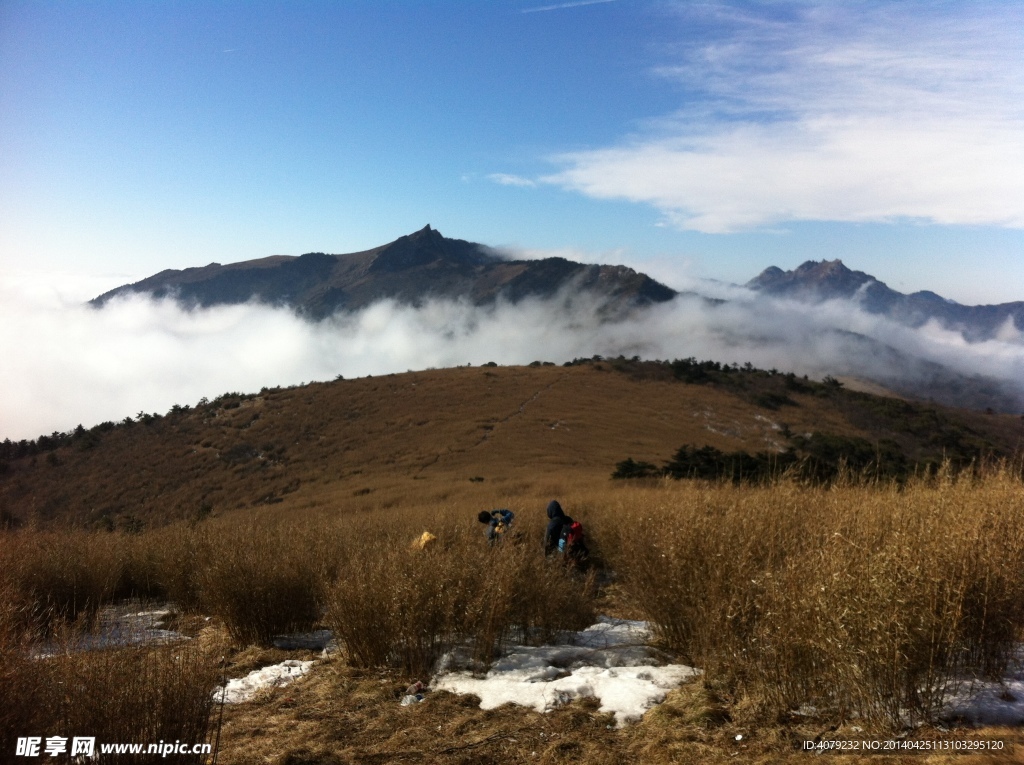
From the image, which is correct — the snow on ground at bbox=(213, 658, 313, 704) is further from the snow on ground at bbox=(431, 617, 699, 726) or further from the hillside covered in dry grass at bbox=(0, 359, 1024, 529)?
the hillside covered in dry grass at bbox=(0, 359, 1024, 529)

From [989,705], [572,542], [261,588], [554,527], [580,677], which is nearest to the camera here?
[989,705]

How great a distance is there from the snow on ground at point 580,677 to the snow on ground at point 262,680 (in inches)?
54.1

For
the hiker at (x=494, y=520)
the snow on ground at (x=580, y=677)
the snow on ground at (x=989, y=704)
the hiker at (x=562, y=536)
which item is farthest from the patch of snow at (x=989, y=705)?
the hiker at (x=562, y=536)

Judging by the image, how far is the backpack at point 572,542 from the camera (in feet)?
28.9

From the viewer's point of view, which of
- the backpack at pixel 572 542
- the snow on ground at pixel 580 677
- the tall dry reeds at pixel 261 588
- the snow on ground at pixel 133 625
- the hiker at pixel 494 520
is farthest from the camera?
the backpack at pixel 572 542

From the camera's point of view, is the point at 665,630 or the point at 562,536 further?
the point at 562,536

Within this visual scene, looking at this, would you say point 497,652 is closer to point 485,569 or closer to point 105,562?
point 485,569

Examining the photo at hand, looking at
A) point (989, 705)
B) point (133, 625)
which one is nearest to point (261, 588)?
point (133, 625)

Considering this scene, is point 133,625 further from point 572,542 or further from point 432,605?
point 572,542

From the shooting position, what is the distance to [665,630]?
5.68 meters

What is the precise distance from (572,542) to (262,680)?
4.55m

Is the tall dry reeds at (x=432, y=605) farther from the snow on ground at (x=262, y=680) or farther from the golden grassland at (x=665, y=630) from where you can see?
the snow on ground at (x=262, y=680)

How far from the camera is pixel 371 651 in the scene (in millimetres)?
5742

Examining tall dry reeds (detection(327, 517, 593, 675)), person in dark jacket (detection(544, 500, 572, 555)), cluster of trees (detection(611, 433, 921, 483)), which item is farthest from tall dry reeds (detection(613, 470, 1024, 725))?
cluster of trees (detection(611, 433, 921, 483))
